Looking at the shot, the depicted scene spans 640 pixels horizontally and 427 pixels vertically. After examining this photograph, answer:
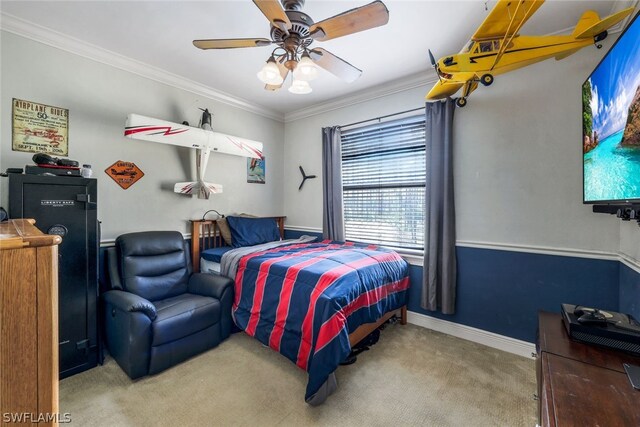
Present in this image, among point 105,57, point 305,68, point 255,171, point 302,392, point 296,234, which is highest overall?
point 105,57

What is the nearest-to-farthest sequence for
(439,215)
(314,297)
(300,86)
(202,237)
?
(314,297), (300,86), (439,215), (202,237)

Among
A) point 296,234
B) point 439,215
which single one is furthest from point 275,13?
point 296,234

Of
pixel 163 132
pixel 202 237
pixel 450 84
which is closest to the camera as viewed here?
pixel 450 84

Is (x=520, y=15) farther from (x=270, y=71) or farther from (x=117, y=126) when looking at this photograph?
(x=117, y=126)

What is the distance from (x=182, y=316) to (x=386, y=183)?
8.12ft

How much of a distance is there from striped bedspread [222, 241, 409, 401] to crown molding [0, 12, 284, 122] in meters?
2.06

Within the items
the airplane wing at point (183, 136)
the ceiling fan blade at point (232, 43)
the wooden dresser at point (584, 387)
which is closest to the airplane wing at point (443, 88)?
the ceiling fan blade at point (232, 43)

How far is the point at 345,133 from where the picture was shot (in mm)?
3531

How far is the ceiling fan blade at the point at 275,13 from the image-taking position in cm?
131

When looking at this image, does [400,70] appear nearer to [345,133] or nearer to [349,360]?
[345,133]

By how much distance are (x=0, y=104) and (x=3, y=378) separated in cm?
259

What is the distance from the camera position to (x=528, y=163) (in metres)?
2.28

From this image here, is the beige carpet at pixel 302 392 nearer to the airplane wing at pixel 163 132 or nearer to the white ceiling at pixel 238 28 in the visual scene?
the airplane wing at pixel 163 132

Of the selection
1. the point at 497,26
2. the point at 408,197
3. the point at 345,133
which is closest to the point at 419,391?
the point at 408,197
